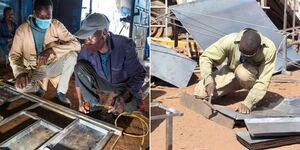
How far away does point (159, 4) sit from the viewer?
5.48 meters

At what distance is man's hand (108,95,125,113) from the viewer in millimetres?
1518

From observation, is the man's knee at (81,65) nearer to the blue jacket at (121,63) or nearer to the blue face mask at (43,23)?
the blue jacket at (121,63)

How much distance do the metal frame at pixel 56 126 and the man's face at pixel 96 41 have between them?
1.00 feet

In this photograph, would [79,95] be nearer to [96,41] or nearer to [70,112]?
[70,112]

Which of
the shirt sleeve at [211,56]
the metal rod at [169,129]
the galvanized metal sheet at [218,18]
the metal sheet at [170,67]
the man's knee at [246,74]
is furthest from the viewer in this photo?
the galvanized metal sheet at [218,18]

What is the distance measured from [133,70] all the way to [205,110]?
1.57m

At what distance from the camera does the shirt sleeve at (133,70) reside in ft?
4.97

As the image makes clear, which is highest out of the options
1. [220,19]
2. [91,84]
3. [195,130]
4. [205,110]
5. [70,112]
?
[220,19]

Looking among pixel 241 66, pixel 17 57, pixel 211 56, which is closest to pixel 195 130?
pixel 211 56

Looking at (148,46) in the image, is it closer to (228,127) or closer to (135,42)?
(135,42)

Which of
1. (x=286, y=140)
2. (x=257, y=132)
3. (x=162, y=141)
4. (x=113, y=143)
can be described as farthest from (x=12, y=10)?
(x=286, y=140)

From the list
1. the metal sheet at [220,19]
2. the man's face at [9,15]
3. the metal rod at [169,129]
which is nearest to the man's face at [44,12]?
the man's face at [9,15]

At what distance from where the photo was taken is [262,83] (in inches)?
119

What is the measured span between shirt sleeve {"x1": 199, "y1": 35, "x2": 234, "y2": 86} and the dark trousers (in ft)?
5.30
